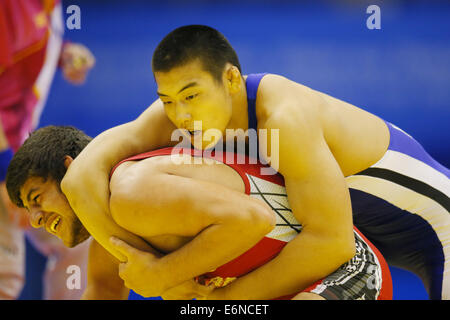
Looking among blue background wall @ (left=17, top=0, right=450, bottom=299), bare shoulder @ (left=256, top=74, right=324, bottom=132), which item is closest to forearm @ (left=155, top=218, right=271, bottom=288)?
bare shoulder @ (left=256, top=74, right=324, bottom=132)

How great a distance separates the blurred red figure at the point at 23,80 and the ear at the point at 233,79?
1.24 metres

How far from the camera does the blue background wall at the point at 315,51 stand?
2426 mm

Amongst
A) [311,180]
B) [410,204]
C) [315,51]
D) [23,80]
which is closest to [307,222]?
[311,180]

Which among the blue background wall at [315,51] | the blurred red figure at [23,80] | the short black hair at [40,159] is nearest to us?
the short black hair at [40,159]

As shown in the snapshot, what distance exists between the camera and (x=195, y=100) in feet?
5.16

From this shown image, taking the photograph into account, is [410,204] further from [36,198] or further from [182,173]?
[36,198]

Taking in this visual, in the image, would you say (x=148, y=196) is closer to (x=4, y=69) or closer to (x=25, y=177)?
(x=25, y=177)

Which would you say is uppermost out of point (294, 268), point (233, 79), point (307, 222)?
point (233, 79)

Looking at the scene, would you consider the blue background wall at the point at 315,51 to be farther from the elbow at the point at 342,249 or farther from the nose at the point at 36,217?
the elbow at the point at 342,249

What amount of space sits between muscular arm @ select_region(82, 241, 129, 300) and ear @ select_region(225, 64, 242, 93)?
78 cm

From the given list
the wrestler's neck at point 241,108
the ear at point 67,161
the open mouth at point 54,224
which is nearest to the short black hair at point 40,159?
the ear at point 67,161

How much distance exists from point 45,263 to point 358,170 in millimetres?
1806

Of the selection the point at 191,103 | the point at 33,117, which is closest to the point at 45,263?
the point at 33,117

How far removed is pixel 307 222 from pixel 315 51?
4.13 ft
